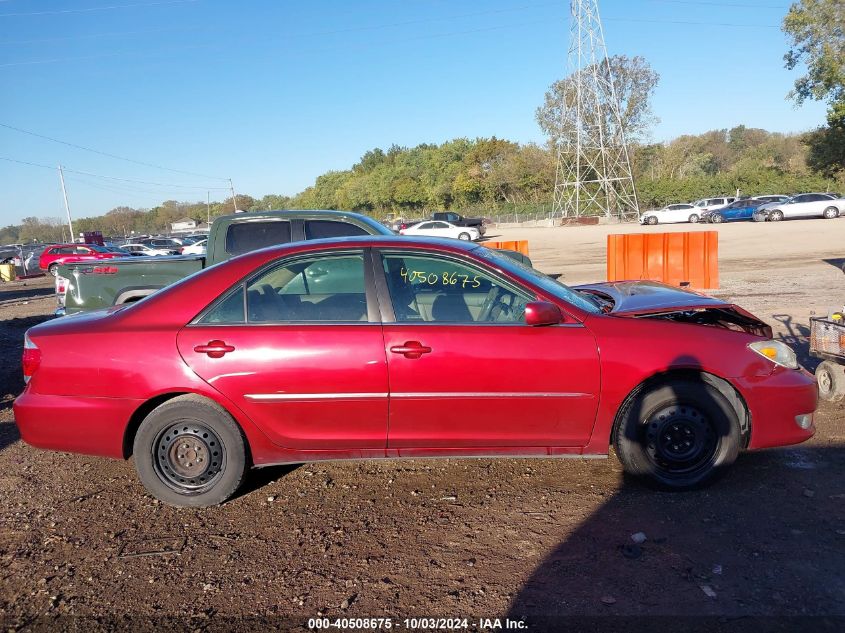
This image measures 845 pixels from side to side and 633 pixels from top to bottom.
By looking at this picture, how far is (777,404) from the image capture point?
12.7 feet

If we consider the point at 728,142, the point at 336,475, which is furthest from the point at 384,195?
the point at 336,475

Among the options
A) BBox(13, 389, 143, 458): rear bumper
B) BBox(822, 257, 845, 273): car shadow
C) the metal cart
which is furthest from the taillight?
BBox(822, 257, 845, 273): car shadow

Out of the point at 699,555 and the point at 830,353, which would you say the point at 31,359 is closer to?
the point at 699,555

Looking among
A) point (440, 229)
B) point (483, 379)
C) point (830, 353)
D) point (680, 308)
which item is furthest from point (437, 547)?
point (440, 229)

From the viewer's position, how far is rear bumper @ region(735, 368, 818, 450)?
12.7 ft

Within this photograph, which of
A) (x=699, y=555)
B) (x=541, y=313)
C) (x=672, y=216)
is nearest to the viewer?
(x=699, y=555)

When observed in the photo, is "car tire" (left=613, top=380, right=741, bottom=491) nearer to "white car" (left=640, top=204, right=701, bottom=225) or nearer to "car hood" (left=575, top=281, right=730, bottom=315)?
"car hood" (left=575, top=281, right=730, bottom=315)

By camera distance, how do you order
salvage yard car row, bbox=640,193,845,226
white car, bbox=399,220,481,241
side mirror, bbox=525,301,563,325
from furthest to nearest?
salvage yard car row, bbox=640,193,845,226, white car, bbox=399,220,481,241, side mirror, bbox=525,301,563,325

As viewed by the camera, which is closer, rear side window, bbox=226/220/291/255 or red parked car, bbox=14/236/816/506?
red parked car, bbox=14/236/816/506

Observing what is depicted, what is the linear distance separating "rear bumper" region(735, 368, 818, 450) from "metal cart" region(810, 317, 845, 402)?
1620 mm

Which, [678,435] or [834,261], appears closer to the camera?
[678,435]

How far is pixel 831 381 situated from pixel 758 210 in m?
39.3

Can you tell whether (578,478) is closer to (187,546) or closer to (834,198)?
(187,546)

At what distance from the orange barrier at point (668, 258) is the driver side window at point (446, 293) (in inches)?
370
